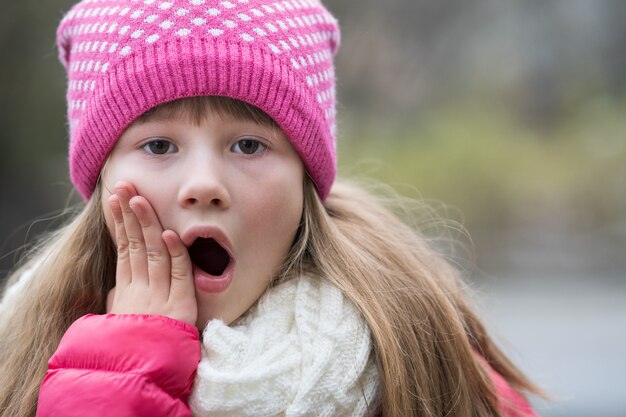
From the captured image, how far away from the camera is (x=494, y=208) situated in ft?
23.5

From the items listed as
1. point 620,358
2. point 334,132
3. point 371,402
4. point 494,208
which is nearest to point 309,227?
point 334,132

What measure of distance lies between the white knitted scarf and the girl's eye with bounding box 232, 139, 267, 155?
276 millimetres

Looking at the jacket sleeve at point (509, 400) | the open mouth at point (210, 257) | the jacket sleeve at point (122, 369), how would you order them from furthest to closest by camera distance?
the jacket sleeve at point (509, 400) < the open mouth at point (210, 257) < the jacket sleeve at point (122, 369)

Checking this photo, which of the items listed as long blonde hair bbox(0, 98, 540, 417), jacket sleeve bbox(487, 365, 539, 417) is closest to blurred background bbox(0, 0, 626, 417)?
jacket sleeve bbox(487, 365, 539, 417)

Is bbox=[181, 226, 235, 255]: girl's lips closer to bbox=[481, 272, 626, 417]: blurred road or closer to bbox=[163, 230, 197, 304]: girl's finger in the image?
bbox=[163, 230, 197, 304]: girl's finger

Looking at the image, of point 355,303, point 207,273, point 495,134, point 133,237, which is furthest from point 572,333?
point 133,237

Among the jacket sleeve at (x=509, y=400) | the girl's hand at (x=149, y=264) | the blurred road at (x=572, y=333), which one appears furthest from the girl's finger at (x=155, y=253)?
the blurred road at (x=572, y=333)

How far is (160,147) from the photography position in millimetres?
1621

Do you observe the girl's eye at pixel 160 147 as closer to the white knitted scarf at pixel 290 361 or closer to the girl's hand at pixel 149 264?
the girl's hand at pixel 149 264

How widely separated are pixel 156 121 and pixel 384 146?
6.42 metres

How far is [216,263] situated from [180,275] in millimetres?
109

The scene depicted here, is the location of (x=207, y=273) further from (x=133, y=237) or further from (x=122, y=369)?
(x=122, y=369)

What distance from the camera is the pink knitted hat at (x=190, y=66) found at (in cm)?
160

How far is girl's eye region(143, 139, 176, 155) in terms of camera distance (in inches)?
63.6
